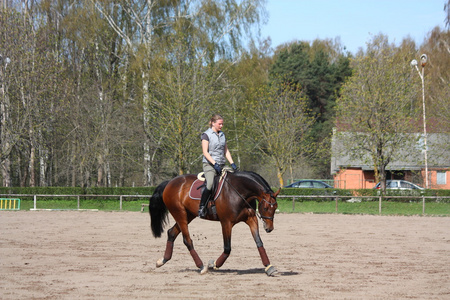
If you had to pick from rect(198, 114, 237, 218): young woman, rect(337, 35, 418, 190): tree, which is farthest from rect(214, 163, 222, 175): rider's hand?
rect(337, 35, 418, 190): tree

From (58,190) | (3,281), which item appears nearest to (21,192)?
(58,190)

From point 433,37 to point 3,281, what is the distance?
62.2 metres

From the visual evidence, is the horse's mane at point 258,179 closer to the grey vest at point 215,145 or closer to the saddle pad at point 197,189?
the saddle pad at point 197,189

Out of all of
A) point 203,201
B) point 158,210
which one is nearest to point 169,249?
point 158,210

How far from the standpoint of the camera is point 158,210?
10914 millimetres

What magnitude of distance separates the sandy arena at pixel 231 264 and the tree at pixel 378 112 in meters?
20.0

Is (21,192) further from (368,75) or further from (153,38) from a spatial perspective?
(368,75)

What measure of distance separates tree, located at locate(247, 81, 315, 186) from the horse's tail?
34030 millimetres

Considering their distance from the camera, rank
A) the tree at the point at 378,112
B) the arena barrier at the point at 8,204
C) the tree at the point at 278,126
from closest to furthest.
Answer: the arena barrier at the point at 8,204
the tree at the point at 378,112
the tree at the point at 278,126

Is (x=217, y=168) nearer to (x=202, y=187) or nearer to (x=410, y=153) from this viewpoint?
(x=202, y=187)

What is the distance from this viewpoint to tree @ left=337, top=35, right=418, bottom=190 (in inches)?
1547

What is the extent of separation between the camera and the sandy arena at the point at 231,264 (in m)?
8.06

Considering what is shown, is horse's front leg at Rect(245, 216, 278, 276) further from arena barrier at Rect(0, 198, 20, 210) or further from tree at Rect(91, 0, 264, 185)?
tree at Rect(91, 0, 264, 185)

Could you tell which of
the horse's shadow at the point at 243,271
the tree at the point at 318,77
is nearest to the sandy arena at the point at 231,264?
the horse's shadow at the point at 243,271
